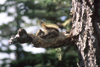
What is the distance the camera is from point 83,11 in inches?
55.1

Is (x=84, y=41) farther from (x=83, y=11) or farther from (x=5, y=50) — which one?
(x=5, y=50)

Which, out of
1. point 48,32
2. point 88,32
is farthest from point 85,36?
point 48,32

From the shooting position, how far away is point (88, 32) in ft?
4.47

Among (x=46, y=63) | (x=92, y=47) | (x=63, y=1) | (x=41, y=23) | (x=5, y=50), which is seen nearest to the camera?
(x=92, y=47)

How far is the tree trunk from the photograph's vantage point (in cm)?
133

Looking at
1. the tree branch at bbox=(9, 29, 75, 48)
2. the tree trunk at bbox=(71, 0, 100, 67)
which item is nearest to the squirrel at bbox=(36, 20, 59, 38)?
the tree branch at bbox=(9, 29, 75, 48)

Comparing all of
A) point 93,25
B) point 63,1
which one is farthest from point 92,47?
point 63,1

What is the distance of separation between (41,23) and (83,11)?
1.43 ft

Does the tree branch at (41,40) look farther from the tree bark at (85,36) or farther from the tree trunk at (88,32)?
the tree trunk at (88,32)

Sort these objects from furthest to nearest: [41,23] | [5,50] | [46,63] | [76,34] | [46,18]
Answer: [5,50] → [46,18] → [46,63] → [41,23] → [76,34]

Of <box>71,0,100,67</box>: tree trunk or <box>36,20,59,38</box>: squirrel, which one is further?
<box>36,20,59,38</box>: squirrel

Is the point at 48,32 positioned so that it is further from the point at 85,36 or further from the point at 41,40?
the point at 85,36

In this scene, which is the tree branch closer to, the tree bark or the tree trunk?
the tree bark

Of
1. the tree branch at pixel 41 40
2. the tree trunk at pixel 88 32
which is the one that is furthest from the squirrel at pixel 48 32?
the tree trunk at pixel 88 32
